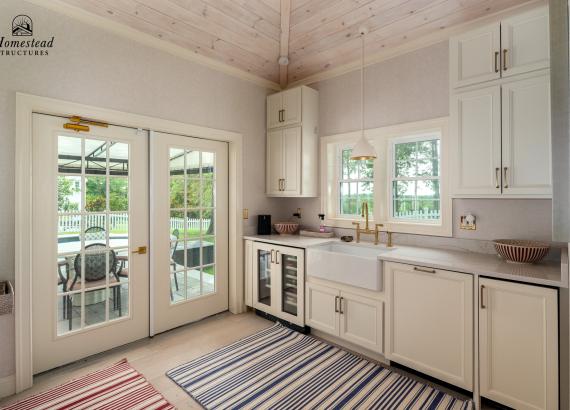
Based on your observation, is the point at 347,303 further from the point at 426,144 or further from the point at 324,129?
the point at 324,129

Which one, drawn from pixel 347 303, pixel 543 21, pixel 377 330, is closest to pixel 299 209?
pixel 347 303

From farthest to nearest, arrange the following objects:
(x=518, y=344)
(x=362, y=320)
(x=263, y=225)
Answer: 1. (x=263, y=225)
2. (x=362, y=320)
3. (x=518, y=344)

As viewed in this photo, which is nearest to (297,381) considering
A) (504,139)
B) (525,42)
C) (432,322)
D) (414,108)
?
(432,322)

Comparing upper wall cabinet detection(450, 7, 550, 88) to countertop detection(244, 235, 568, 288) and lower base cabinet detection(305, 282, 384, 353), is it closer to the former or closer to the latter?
countertop detection(244, 235, 568, 288)

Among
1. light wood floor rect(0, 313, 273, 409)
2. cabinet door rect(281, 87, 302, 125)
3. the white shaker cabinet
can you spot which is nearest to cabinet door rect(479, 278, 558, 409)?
the white shaker cabinet

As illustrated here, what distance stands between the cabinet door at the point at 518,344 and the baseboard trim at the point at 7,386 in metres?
3.20

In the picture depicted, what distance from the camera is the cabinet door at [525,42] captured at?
2.03 meters

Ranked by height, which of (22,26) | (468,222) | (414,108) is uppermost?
(22,26)

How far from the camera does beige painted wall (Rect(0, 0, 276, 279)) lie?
2.18 m

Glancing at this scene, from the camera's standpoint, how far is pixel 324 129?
3664 millimetres

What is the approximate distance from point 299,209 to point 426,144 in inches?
65.7

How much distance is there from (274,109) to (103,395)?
3.21 metres

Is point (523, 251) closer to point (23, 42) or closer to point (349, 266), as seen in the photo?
point (349, 266)

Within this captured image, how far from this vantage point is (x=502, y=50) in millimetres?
2186
